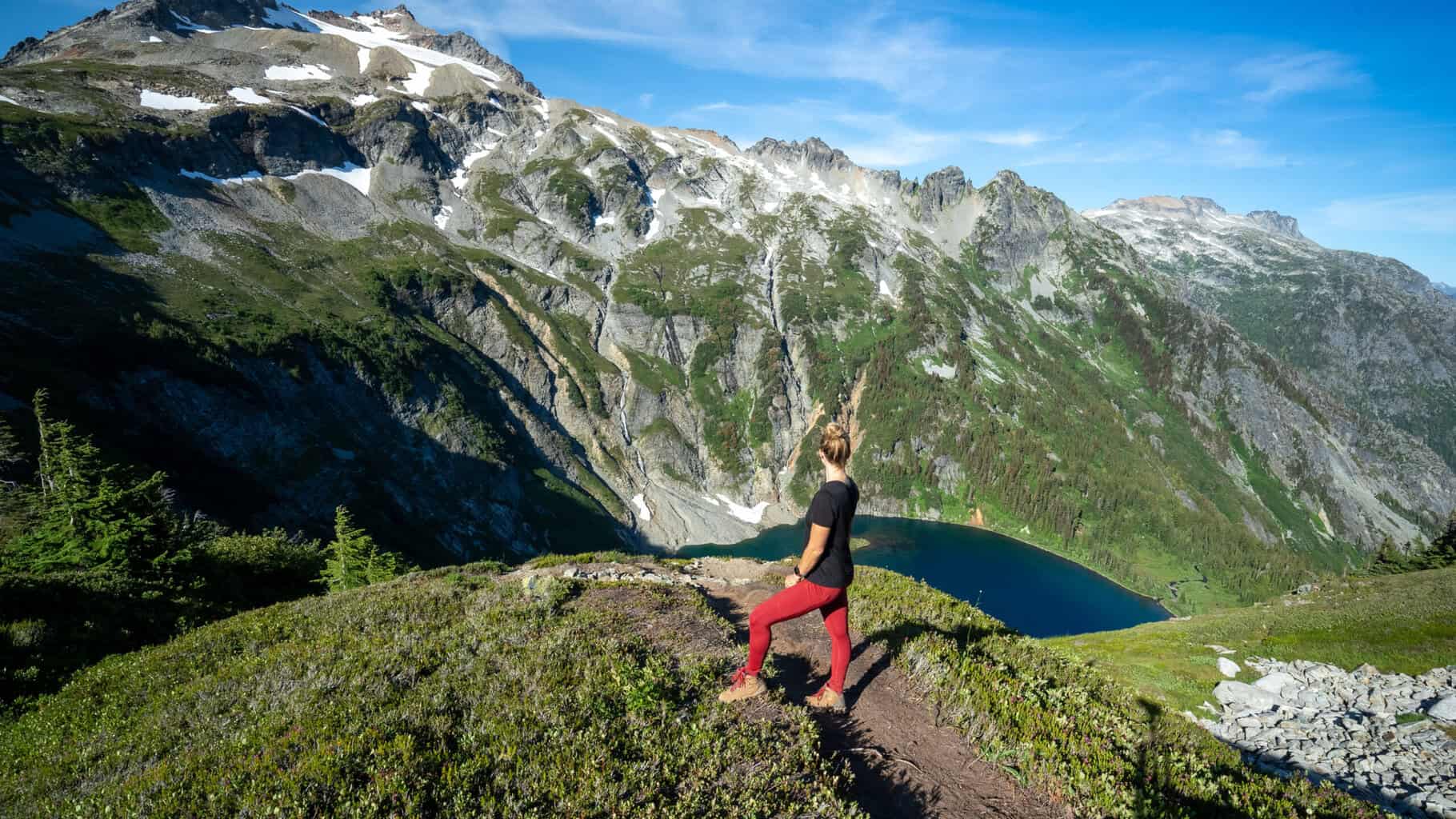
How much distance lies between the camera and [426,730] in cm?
755

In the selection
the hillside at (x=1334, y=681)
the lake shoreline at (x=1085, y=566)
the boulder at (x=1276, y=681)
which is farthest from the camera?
the lake shoreline at (x=1085, y=566)

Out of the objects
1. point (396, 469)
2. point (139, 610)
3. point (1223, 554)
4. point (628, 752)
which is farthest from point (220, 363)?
point (1223, 554)

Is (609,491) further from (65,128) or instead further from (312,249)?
(65,128)

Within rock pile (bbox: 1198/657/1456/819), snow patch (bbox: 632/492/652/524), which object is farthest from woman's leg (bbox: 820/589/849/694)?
snow patch (bbox: 632/492/652/524)

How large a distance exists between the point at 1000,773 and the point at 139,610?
2012 cm

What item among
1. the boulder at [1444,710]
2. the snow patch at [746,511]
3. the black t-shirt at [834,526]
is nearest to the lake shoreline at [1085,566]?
the snow patch at [746,511]

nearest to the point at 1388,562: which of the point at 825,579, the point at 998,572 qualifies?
the point at 825,579

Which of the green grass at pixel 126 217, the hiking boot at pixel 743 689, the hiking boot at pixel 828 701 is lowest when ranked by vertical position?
the hiking boot at pixel 828 701

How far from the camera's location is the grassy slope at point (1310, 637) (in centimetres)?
2870

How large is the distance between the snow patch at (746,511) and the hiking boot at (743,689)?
18401 cm

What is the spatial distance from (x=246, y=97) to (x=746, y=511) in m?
225

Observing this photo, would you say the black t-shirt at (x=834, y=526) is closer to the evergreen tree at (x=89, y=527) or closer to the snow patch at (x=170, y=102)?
the evergreen tree at (x=89, y=527)

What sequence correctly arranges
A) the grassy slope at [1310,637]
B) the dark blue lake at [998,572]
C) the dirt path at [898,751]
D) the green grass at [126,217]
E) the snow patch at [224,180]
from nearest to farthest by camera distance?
the dirt path at [898,751], the grassy slope at [1310,637], the green grass at [126,217], the dark blue lake at [998,572], the snow patch at [224,180]

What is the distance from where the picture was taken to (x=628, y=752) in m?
7.18
